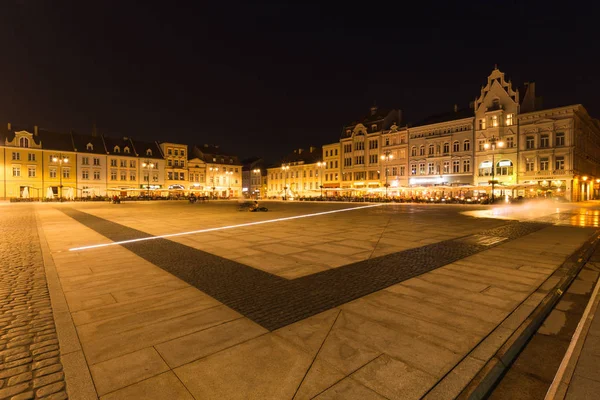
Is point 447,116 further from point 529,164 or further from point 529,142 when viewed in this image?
point 529,164

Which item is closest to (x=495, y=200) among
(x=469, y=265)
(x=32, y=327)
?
(x=469, y=265)

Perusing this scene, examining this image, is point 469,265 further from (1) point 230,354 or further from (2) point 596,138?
(2) point 596,138

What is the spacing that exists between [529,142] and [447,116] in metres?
14.7

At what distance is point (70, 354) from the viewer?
146 inches

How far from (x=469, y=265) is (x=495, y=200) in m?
41.7

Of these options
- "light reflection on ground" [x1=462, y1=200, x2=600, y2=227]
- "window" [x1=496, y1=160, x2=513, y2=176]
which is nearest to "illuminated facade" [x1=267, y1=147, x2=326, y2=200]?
"window" [x1=496, y1=160, x2=513, y2=176]

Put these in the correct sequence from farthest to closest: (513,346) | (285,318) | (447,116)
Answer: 1. (447,116)
2. (285,318)
3. (513,346)

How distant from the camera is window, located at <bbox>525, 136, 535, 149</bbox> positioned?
151 feet

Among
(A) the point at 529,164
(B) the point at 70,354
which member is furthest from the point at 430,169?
(B) the point at 70,354

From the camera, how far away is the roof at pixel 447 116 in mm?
54000

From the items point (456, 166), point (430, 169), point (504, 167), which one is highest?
point (456, 166)

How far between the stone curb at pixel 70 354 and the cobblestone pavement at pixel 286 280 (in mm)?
2100

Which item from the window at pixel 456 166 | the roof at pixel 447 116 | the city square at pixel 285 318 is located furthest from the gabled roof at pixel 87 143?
the window at pixel 456 166

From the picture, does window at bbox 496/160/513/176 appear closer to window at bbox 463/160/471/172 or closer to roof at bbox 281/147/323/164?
window at bbox 463/160/471/172
